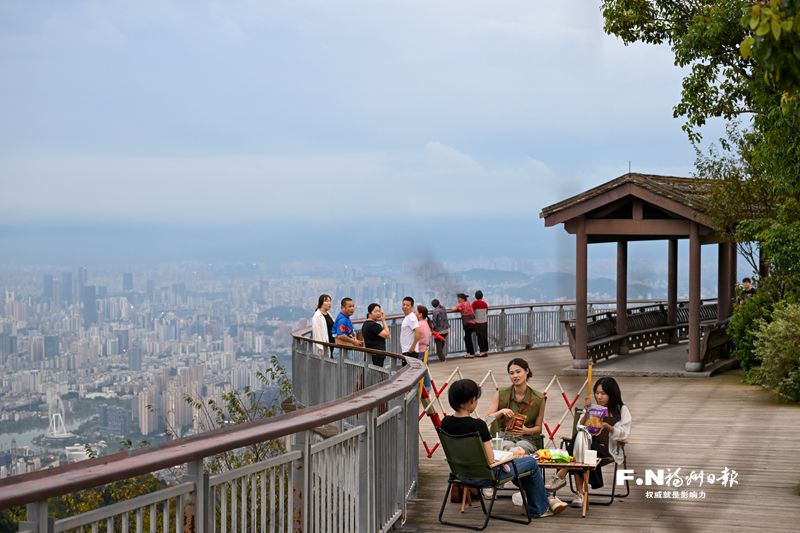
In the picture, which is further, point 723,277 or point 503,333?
point 503,333

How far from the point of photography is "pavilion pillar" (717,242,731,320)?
28.2 metres

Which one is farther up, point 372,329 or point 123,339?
point 372,329

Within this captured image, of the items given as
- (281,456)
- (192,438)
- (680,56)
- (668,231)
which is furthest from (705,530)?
(668,231)

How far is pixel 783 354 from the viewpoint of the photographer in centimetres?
1850

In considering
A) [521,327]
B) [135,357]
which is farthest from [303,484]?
[135,357]

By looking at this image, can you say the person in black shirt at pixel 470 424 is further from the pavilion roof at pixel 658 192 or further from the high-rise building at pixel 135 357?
the high-rise building at pixel 135 357

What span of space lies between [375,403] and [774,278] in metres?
16.6

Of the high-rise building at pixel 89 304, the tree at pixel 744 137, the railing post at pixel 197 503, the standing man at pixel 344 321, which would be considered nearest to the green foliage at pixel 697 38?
→ the tree at pixel 744 137

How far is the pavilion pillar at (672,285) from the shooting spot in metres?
28.7

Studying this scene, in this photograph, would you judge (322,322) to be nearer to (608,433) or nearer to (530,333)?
(608,433)

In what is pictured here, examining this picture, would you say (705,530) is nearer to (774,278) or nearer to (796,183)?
(796,183)

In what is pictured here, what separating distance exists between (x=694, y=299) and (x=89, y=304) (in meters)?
136

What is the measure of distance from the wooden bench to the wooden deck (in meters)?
1.51

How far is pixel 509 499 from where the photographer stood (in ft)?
33.9
